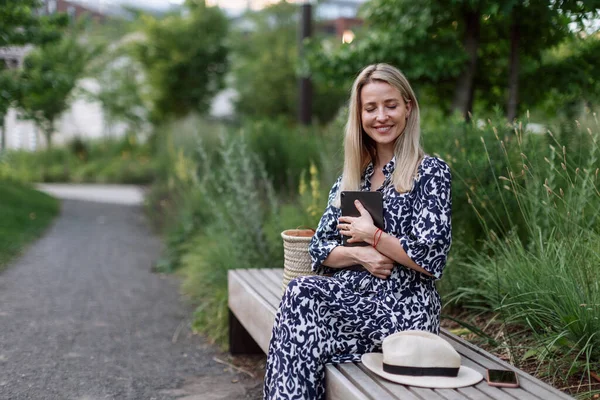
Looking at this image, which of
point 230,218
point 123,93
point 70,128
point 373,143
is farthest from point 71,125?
point 373,143

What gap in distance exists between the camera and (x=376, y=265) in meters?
2.85

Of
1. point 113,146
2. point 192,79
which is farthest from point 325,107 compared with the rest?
point 113,146

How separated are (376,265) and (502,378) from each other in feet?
2.28

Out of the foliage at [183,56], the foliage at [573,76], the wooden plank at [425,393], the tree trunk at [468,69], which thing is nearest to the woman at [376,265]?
the wooden plank at [425,393]

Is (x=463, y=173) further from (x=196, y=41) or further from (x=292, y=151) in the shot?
(x=196, y=41)

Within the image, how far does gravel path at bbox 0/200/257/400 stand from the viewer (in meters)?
3.72

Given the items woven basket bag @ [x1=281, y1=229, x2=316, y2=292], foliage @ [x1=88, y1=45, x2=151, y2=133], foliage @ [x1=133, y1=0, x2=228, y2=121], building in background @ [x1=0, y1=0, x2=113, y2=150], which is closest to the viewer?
woven basket bag @ [x1=281, y1=229, x2=316, y2=292]

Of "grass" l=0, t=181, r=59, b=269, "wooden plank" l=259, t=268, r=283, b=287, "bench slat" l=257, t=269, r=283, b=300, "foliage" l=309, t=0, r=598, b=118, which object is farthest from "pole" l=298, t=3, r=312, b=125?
"bench slat" l=257, t=269, r=283, b=300

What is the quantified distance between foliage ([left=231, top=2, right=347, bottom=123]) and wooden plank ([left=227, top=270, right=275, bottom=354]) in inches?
765

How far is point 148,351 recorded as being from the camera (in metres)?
4.45

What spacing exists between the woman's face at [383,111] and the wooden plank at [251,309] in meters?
1.04

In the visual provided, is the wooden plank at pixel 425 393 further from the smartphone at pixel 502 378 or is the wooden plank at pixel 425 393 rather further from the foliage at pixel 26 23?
the foliage at pixel 26 23

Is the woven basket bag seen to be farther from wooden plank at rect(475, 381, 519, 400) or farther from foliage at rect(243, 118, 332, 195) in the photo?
foliage at rect(243, 118, 332, 195)

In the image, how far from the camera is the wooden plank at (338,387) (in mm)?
2369
